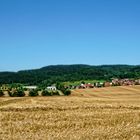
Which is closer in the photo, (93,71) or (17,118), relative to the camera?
(17,118)

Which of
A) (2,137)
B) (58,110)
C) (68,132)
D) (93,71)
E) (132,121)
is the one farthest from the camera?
(93,71)

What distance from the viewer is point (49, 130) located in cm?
1780

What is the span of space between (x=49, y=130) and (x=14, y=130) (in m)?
1.60

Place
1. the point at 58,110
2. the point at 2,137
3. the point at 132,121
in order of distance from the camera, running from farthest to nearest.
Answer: the point at 58,110 → the point at 132,121 → the point at 2,137

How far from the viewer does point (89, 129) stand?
18.1 m

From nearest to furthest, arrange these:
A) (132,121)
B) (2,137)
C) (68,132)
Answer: (2,137) < (68,132) < (132,121)

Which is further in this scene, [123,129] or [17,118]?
[17,118]

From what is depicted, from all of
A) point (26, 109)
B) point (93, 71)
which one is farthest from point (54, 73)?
point (26, 109)

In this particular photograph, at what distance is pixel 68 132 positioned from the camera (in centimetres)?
1716

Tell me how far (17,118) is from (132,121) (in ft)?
21.1

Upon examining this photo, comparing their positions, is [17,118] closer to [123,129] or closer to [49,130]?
[49,130]

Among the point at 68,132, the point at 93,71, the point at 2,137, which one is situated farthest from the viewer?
the point at 93,71

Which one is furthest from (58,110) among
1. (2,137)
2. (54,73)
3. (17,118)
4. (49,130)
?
(54,73)

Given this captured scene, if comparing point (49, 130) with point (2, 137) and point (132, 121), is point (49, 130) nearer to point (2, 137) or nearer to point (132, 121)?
point (2, 137)
